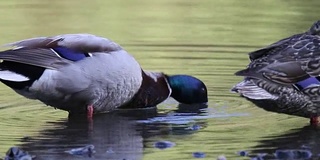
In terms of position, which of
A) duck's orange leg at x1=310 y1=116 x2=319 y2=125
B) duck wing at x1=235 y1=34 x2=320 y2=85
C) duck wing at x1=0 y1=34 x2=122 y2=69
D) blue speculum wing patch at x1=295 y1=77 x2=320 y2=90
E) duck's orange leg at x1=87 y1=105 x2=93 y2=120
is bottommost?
duck's orange leg at x1=310 y1=116 x2=319 y2=125

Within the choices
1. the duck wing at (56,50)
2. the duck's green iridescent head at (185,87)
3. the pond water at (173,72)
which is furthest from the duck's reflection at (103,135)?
the duck wing at (56,50)

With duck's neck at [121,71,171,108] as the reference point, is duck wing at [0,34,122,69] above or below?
above

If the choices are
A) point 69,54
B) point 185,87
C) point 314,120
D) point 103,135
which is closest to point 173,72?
point 185,87

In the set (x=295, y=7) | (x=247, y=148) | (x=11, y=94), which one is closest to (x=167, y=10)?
(x=295, y=7)

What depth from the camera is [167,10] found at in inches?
725

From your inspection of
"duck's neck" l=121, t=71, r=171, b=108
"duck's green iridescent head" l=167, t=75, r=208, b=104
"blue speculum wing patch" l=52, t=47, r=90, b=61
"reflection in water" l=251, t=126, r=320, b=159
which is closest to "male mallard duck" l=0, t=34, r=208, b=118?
"blue speculum wing patch" l=52, t=47, r=90, b=61

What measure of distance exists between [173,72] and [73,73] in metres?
2.98

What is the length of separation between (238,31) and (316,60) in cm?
721

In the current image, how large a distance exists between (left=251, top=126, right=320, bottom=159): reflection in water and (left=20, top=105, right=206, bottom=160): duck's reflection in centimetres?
87

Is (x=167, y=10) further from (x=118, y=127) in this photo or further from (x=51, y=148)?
(x=51, y=148)

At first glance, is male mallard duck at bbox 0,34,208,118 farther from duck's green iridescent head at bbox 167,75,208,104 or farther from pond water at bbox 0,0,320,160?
duck's green iridescent head at bbox 167,75,208,104

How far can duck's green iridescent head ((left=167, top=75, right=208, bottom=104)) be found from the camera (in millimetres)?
10797

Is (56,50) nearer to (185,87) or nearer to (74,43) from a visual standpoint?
(74,43)

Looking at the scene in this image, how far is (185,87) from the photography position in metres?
10.9
